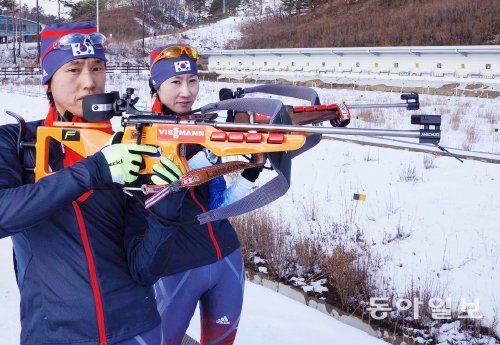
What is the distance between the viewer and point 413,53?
93.8 ft

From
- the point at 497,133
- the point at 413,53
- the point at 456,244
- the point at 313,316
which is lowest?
the point at 313,316

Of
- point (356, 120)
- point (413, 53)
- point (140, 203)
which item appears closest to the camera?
point (140, 203)

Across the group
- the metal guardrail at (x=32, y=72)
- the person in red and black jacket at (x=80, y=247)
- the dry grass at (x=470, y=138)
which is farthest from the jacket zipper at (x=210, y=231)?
the metal guardrail at (x=32, y=72)

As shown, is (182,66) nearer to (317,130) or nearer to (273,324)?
(317,130)

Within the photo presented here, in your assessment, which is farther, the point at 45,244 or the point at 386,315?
the point at 386,315

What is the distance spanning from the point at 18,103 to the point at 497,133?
53.7 feet

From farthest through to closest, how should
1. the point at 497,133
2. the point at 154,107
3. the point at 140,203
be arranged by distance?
1. the point at 497,133
2. the point at 154,107
3. the point at 140,203

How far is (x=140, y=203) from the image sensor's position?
2.00 m

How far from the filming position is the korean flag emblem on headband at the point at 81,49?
211 centimetres

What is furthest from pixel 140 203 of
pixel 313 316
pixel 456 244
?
pixel 456 244

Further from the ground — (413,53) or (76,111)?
(413,53)

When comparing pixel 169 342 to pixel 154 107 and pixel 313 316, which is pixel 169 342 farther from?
pixel 313 316

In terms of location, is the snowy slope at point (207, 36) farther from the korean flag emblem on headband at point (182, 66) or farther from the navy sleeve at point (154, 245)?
the navy sleeve at point (154, 245)

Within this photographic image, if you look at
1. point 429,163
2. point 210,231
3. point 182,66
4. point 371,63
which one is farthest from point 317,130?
point 371,63
